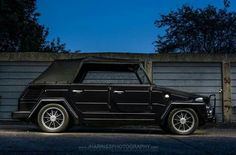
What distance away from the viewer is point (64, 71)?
40.0 ft

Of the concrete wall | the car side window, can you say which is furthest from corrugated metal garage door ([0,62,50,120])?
the car side window

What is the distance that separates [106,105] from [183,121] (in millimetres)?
1804

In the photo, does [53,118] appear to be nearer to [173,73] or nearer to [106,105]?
[106,105]

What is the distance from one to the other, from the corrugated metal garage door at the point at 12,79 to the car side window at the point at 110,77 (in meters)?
6.26

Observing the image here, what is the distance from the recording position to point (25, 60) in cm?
1827

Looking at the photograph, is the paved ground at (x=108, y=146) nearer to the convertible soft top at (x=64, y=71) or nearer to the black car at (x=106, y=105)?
the black car at (x=106, y=105)

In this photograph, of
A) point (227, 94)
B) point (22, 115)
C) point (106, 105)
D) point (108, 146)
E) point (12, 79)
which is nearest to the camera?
point (108, 146)

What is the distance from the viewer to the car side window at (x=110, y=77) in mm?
12070

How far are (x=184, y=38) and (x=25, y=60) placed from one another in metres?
28.4

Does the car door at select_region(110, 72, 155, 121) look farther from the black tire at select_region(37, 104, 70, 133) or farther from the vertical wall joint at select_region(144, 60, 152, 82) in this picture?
the vertical wall joint at select_region(144, 60, 152, 82)

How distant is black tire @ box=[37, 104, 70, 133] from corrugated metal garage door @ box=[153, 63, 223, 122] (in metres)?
7.27

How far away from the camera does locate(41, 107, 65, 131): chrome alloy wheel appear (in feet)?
38.4

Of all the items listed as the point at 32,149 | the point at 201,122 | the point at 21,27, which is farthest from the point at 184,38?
the point at 32,149

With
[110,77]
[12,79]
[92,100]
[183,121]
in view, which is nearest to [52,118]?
[92,100]
